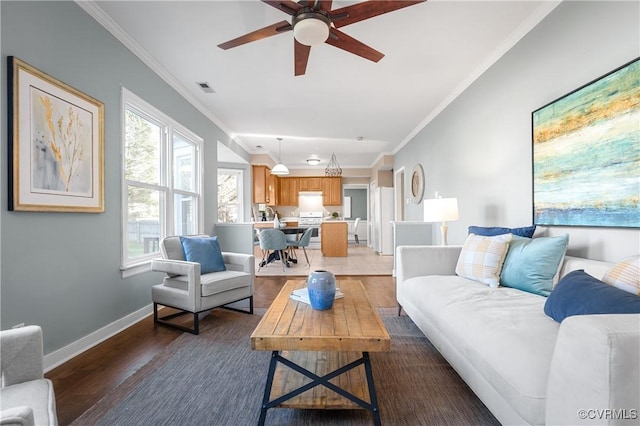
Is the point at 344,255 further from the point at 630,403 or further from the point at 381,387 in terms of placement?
the point at 630,403

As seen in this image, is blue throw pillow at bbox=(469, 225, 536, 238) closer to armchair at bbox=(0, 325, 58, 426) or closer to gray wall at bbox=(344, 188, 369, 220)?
armchair at bbox=(0, 325, 58, 426)

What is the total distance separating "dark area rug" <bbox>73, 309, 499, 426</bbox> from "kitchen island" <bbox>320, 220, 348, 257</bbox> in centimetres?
490

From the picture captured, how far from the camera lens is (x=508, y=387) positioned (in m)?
1.16

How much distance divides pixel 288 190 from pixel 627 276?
878 cm

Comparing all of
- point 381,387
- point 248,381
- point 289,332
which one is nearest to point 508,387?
point 381,387

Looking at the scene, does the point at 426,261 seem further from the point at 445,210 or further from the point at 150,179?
the point at 150,179

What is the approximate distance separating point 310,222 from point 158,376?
25.8ft

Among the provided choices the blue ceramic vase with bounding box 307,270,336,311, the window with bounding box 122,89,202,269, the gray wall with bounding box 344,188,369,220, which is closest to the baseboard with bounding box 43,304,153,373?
the window with bounding box 122,89,202,269

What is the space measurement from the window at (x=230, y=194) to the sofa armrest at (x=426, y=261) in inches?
209

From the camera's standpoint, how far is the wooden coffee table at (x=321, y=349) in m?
Answer: 1.36

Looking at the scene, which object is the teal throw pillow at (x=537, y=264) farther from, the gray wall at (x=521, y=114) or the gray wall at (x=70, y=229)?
the gray wall at (x=70, y=229)

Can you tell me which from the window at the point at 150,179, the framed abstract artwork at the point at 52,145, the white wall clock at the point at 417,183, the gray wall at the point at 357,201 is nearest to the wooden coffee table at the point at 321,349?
the framed abstract artwork at the point at 52,145

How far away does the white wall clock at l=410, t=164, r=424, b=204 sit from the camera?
5309 millimetres

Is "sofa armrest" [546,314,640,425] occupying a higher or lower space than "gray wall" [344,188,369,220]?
lower
